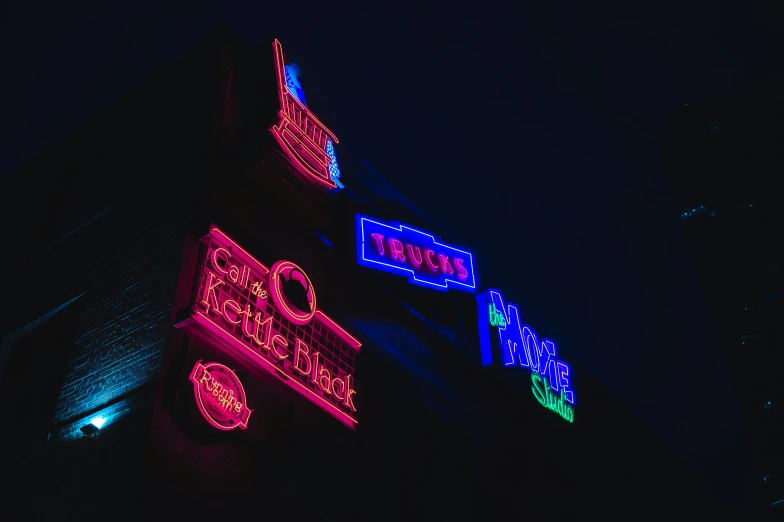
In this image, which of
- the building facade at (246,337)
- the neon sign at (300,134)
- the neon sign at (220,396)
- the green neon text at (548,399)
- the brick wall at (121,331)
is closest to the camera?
the neon sign at (220,396)

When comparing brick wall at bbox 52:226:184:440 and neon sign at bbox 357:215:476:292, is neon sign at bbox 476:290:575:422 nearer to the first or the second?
neon sign at bbox 357:215:476:292

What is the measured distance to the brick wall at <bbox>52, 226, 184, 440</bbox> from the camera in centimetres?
800

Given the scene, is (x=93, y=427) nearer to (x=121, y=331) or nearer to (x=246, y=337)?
(x=121, y=331)

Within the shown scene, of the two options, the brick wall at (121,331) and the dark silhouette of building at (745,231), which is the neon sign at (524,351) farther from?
the dark silhouette of building at (745,231)

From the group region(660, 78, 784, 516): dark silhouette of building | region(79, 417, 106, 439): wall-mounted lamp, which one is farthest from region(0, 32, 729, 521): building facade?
region(660, 78, 784, 516): dark silhouette of building

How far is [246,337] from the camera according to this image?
8.52m

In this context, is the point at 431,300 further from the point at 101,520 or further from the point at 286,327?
the point at 101,520

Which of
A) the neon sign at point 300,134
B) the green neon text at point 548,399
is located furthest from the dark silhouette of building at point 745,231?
the neon sign at point 300,134

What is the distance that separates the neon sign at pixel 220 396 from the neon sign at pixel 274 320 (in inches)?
14.3

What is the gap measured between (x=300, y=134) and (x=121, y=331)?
4290 mm

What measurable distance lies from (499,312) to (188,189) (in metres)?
7.48

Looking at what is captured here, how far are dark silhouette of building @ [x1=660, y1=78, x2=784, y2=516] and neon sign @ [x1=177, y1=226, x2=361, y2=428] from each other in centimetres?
6634

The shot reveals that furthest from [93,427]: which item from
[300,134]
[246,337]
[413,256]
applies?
[413,256]

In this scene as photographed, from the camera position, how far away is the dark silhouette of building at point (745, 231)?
69125mm
